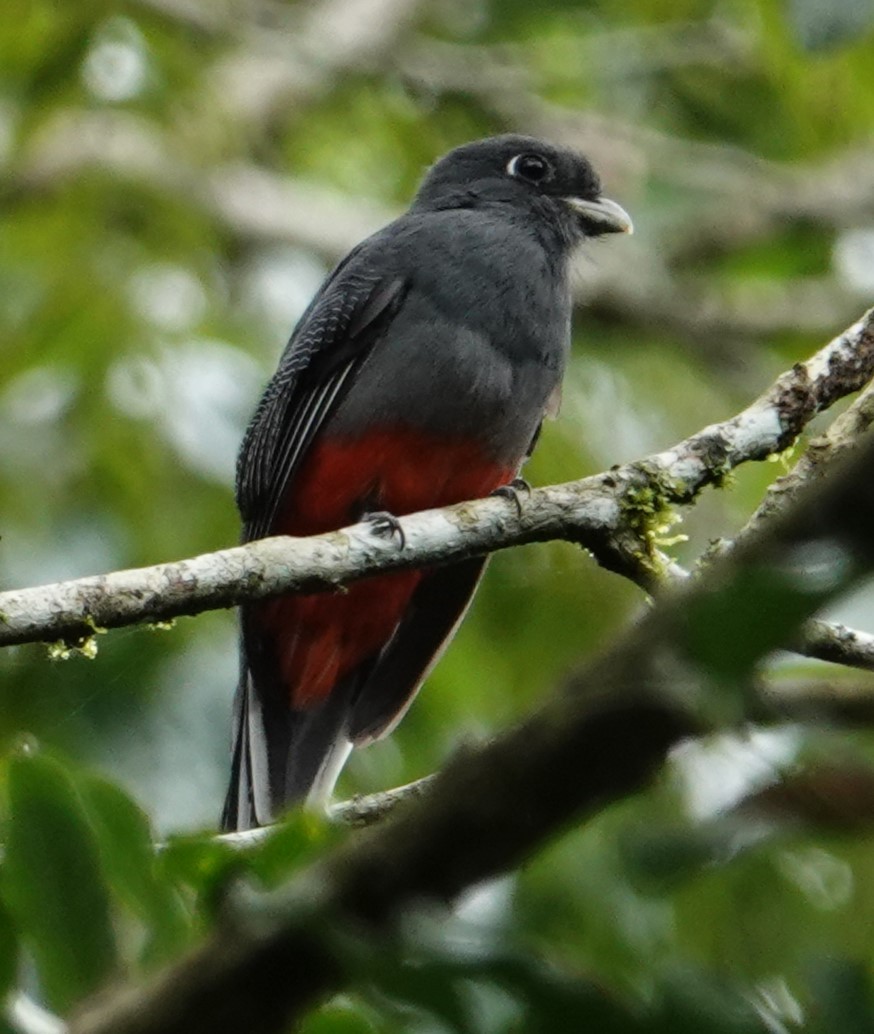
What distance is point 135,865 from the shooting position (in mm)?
1611

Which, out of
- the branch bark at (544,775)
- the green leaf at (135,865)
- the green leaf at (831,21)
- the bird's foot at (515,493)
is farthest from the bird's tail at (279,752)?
the branch bark at (544,775)

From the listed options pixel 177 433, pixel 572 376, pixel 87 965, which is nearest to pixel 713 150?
pixel 572 376

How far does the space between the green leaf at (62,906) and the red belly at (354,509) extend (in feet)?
8.19

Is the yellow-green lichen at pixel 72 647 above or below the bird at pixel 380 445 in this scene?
below

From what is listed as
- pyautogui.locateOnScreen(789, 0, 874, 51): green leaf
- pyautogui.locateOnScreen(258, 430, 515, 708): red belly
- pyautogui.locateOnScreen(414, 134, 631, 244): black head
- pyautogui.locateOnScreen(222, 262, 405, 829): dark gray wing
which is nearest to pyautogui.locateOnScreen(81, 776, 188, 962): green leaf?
pyautogui.locateOnScreen(789, 0, 874, 51): green leaf

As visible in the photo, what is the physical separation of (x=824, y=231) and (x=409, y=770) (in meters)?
3.54

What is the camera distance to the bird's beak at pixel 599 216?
5.26 meters

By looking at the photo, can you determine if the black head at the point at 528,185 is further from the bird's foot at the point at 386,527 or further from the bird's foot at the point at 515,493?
the bird's foot at the point at 386,527

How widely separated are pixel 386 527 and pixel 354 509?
92 centimetres

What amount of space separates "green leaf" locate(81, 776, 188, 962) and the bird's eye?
12.9 ft

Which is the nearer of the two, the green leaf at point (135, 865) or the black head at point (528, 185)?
the green leaf at point (135, 865)

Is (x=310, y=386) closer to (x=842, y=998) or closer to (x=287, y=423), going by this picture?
(x=287, y=423)

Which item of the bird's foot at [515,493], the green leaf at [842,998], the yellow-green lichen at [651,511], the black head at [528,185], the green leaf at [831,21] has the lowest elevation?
the green leaf at [842,998]

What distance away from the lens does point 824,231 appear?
8.03m
